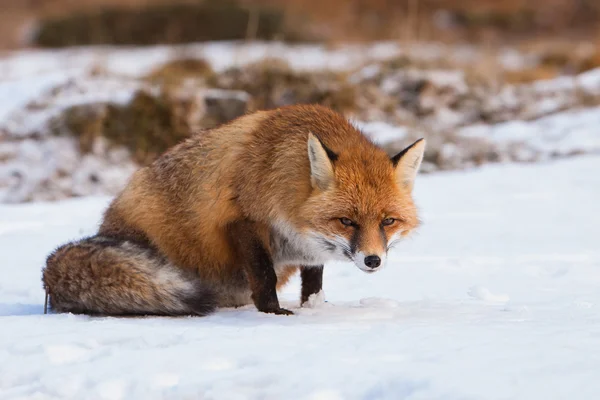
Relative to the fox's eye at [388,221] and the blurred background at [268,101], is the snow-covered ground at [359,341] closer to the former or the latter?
the fox's eye at [388,221]

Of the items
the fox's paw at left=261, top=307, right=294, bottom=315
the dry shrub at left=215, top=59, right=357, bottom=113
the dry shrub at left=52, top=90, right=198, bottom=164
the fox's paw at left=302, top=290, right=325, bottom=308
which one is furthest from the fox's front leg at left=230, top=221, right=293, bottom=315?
the dry shrub at left=215, top=59, right=357, bottom=113

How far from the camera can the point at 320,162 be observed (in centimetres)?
450

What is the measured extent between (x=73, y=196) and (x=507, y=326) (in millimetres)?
7628

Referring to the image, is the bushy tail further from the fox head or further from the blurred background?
the blurred background

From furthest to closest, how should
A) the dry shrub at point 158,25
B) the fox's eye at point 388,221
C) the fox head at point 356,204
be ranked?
the dry shrub at point 158,25 → the fox's eye at point 388,221 → the fox head at point 356,204

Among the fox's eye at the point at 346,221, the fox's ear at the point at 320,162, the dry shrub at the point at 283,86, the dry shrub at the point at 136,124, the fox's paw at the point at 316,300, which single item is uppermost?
the dry shrub at the point at 283,86

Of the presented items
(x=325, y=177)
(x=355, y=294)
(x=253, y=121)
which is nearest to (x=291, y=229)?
(x=325, y=177)

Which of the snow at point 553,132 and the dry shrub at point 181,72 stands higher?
the dry shrub at point 181,72

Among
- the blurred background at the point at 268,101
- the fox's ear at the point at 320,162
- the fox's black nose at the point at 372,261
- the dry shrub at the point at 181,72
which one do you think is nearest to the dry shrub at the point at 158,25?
the blurred background at the point at 268,101

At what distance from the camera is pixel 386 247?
4.44 meters

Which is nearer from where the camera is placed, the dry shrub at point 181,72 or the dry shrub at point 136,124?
the dry shrub at point 136,124

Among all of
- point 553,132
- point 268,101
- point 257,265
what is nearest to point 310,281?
point 257,265

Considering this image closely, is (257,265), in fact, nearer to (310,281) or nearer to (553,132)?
(310,281)

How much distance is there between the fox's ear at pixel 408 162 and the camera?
469cm
